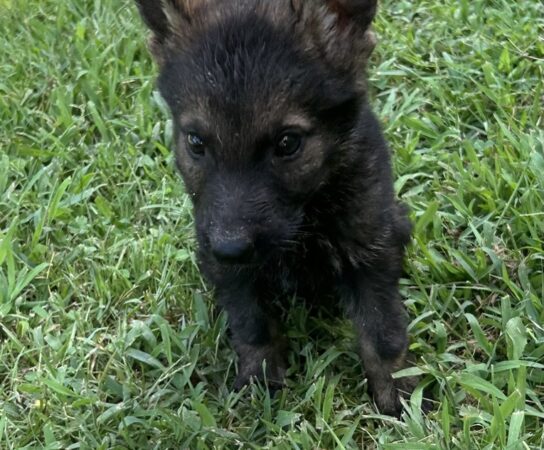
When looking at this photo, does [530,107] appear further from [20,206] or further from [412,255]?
[20,206]

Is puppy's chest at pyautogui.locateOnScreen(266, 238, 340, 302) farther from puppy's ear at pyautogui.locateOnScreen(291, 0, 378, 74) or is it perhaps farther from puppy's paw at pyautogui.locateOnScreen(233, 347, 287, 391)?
puppy's ear at pyautogui.locateOnScreen(291, 0, 378, 74)

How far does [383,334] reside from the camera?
3.95 metres

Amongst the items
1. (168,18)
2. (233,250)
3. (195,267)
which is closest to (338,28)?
(168,18)

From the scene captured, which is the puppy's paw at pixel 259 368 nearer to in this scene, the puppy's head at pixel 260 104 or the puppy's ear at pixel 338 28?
the puppy's head at pixel 260 104

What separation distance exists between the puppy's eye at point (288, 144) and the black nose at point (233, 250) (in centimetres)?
Answer: 36

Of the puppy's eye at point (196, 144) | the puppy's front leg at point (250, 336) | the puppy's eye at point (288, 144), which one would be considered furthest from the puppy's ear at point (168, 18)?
the puppy's front leg at point (250, 336)

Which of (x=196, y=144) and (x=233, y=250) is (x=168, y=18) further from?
(x=233, y=250)

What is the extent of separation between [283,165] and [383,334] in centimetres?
89

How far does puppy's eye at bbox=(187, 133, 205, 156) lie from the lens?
3.58 metres

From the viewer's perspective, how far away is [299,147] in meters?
3.54

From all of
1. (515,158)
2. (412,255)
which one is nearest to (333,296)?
(412,255)

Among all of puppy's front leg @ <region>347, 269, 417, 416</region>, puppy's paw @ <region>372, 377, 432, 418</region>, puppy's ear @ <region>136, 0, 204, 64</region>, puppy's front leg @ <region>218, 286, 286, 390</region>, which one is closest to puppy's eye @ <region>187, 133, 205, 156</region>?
puppy's ear @ <region>136, 0, 204, 64</region>

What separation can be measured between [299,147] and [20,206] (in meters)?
1.99

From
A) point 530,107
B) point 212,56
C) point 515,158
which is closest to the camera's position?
point 212,56
